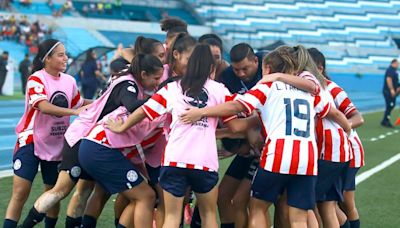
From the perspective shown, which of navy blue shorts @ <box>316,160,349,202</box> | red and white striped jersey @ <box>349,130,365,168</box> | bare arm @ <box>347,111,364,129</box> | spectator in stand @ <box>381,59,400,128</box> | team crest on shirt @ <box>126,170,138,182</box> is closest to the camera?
team crest on shirt @ <box>126,170,138,182</box>

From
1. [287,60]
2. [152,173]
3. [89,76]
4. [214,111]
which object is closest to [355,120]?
[287,60]

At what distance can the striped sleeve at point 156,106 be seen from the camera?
20.0ft

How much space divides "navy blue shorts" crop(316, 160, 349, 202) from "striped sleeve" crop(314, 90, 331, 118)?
1.63 feet

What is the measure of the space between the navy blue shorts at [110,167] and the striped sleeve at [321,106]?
151 cm

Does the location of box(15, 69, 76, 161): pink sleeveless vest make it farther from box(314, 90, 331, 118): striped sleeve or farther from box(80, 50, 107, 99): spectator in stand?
box(80, 50, 107, 99): spectator in stand

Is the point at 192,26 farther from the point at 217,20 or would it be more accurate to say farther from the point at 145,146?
the point at 145,146

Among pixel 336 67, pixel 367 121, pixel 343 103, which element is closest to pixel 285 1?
pixel 336 67

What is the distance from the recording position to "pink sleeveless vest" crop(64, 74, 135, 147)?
6.73 metres

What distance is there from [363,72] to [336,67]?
1.76 metres

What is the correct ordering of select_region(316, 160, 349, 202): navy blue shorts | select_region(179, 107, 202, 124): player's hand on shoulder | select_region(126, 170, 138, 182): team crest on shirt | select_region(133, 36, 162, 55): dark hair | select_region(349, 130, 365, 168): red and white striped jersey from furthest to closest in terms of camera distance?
1. select_region(349, 130, 365, 168): red and white striped jersey
2. select_region(133, 36, 162, 55): dark hair
3. select_region(316, 160, 349, 202): navy blue shorts
4. select_region(126, 170, 138, 182): team crest on shirt
5. select_region(179, 107, 202, 124): player's hand on shoulder

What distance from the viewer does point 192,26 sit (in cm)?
4672

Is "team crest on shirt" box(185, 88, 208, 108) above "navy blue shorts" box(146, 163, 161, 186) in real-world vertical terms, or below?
above

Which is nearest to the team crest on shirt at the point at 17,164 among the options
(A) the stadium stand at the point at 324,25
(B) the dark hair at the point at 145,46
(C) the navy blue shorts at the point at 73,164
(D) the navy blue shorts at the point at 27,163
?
(D) the navy blue shorts at the point at 27,163

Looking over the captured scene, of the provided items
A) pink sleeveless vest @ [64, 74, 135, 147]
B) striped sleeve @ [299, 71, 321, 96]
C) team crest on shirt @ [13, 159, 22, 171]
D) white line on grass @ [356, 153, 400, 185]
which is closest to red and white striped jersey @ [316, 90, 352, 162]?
striped sleeve @ [299, 71, 321, 96]
